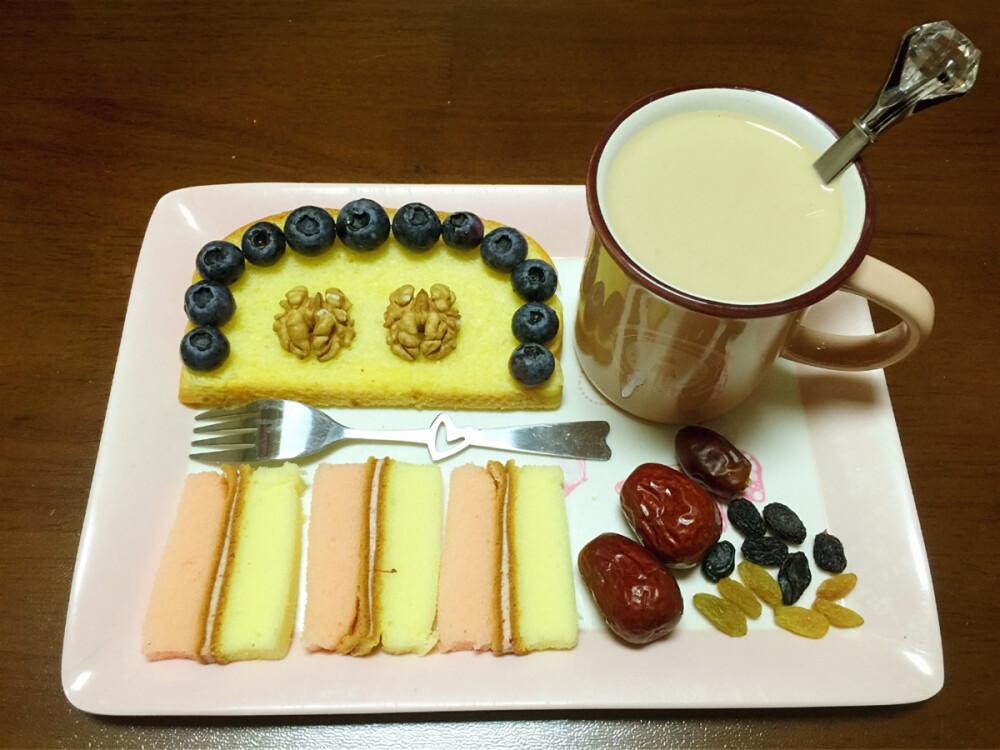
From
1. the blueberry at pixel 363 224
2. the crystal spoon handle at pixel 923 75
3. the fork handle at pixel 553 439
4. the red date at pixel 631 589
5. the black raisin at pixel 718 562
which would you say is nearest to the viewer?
the crystal spoon handle at pixel 923 75

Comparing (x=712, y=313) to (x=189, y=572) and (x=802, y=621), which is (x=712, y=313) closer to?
(x=802, y=621)

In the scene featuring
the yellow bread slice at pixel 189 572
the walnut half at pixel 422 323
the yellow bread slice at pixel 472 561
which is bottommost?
the yellow bread slice at pixel 189 572

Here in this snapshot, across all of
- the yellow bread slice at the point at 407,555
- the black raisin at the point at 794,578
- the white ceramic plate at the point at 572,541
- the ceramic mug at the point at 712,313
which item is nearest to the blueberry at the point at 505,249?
the white ceramic plate at the point at 572,541

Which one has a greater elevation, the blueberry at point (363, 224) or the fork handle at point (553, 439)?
the blueberry at point (363, 224)

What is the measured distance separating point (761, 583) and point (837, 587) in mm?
130

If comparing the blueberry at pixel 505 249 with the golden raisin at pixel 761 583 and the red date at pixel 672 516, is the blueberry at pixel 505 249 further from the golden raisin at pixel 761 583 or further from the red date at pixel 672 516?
the golden raisin at pixel 761 583

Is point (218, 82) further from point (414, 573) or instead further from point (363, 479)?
point (414, 573)

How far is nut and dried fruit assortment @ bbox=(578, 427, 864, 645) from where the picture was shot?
1126mm

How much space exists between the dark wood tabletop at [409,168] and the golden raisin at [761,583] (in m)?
0.20

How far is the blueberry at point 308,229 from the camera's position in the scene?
1424 mm

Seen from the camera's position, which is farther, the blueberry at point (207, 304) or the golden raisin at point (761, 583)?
the blueberry at point (207, 304)

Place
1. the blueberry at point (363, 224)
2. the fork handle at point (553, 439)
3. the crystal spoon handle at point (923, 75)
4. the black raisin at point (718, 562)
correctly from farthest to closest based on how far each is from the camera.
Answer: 1. the blueberry at point (363, 224)
2. the fork handle at point (553, 439)
3. the black raisin at point (718, 562)
4. the crystal spoon handle at point (923, 75)

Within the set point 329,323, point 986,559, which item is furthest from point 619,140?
point 986,559

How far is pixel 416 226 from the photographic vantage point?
1.43 metres
